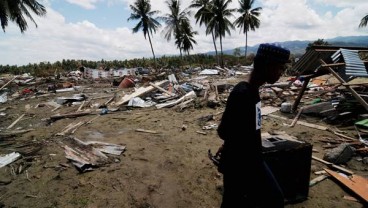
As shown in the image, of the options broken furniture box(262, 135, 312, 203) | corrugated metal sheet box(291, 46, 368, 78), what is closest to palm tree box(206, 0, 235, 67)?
corrugated metal sheet box(291, 46, 368, 78)

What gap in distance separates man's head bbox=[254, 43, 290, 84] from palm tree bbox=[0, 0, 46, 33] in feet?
64.0

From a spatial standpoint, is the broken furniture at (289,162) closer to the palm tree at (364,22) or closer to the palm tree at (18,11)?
the palm tree at (18,11)

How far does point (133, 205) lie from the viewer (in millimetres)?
4152

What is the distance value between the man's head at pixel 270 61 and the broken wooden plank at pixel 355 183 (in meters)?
3.09

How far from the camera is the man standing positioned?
212 centimetres

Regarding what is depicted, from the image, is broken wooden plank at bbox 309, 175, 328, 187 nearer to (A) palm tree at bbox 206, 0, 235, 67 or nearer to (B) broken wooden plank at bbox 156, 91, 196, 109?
(B) broken wooden plank at bbox 156, 91, 196, 109

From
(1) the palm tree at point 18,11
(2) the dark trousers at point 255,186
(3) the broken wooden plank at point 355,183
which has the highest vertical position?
(1) the palm tree at point 18,11

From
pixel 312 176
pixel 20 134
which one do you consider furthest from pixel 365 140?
pixel 20 134

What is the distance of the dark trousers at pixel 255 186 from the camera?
2.32 metres

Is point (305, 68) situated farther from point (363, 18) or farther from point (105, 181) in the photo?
point (363, 18)

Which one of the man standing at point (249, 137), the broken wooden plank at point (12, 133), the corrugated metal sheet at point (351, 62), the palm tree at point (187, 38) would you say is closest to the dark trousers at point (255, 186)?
the man standing at point (249, 137)

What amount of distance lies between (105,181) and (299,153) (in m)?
3.28

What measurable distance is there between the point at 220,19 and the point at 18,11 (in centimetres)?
2444

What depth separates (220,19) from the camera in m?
36.1
